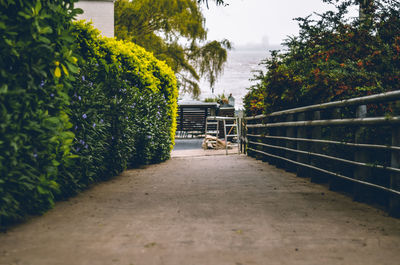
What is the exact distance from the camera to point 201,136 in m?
21.6

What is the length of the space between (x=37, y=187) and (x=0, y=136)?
24.9 inches

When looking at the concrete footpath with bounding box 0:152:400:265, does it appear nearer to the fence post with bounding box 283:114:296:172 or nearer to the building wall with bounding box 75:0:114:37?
the fence post with bounding box 283:114:296:172

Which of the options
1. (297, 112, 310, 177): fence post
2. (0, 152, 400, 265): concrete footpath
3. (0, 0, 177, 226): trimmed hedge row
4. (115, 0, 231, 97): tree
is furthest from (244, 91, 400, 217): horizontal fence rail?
(115, 0, 231, 97): tree

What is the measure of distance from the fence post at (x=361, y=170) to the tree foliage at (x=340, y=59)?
410mm

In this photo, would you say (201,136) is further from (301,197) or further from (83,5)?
(301,197)

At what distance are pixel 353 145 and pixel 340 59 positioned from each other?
7.57ft

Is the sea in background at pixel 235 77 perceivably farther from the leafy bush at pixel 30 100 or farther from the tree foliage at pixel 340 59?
the leafy bush at pixel 30 100

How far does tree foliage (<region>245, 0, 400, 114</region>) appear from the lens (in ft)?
18.0

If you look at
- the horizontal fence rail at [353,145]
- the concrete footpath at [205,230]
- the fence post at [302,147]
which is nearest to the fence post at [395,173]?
the horizontal fence rail at [353,145]

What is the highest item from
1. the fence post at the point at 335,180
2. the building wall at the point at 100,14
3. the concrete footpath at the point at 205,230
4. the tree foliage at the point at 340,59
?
the building wall at the point at 100,14

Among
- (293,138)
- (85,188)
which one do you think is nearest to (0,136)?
(85,188)

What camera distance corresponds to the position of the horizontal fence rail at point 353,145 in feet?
13.4

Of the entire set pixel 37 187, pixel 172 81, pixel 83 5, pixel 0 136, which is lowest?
pixel 37 187

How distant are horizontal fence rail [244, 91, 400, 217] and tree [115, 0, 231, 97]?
17.5 m
